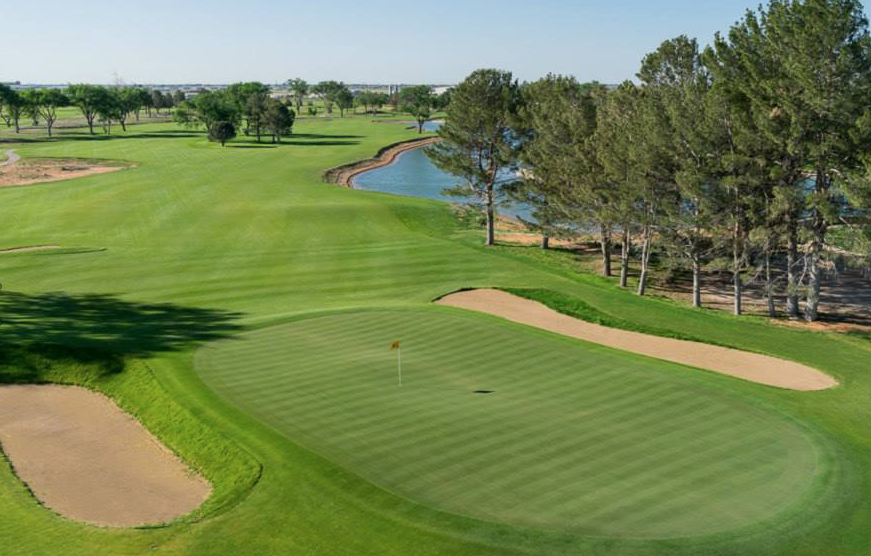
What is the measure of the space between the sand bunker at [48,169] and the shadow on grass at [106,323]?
65298 mm

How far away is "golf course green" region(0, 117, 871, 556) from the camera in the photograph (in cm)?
1567

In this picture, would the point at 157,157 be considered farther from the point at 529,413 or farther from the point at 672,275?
the point at 529,413

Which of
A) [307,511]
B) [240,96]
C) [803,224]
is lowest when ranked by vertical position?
→ [307,511]

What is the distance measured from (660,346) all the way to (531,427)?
14318mm

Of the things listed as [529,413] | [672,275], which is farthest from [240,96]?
[529,413]

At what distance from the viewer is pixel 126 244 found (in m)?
54.5

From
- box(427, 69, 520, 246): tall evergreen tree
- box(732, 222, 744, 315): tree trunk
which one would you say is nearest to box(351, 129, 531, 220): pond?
box(427, 69, 520, 246): tall evergreen tree

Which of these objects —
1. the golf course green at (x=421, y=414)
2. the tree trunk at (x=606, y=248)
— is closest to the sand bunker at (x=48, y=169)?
the golf course green at (x=421, y=414)

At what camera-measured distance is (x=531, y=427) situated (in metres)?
20.2

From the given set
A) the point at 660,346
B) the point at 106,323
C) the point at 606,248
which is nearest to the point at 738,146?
the point at 660,346

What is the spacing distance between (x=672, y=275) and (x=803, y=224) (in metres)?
12.9

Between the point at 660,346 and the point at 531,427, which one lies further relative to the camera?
the point at 660,346

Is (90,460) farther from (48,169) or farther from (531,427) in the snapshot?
(48,169)

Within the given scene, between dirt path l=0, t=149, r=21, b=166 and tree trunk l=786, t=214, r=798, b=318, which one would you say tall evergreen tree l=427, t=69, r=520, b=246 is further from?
dirt path l=0, t=149, r=21, b=166
